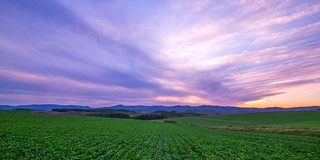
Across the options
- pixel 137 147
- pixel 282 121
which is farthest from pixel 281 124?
pixel 137 147

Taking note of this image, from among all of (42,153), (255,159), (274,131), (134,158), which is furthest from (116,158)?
(274,131)

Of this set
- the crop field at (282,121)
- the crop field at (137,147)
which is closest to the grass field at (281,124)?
the crop field at (282,121)

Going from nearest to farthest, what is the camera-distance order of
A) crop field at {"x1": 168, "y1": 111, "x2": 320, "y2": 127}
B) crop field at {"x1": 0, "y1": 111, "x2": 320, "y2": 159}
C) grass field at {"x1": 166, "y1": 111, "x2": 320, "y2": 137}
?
crop field at {"x1": 0, "y1": 111, "x2": 320, "y2": 159}
grass field at {"x1": 166, "y1": 111, "x2": 320, "y2": 137}
crop field at {"x1": 168, "y1": 111, "x2": 320, "y2": 127}

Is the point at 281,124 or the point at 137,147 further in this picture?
the point at 281,124

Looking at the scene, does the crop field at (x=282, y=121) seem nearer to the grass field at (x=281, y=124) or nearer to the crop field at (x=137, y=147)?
the grass field at (x=281, y=124)

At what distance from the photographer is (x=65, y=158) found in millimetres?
13695

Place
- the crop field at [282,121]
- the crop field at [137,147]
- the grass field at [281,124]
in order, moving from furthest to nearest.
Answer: the crop field at [282,121], the grass field at [281,124], the crop field at [137,147]

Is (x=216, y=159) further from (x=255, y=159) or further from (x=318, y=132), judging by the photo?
(x=318, y=132)

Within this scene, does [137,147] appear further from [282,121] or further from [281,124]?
[282,121]

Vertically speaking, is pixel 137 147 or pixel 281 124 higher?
pixel 137 147

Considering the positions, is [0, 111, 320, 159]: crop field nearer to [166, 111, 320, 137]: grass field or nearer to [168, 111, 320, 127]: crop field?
[166, 111, 320, 137]: grass field

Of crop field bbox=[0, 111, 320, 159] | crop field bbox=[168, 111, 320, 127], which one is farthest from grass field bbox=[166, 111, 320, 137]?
crop field bbox=[0, 111, 320, 159]

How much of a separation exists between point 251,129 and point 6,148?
48.9m

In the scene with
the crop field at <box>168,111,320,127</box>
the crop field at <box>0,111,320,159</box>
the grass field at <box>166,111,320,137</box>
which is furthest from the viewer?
the crop field at <box>168,111,320,127</box>
